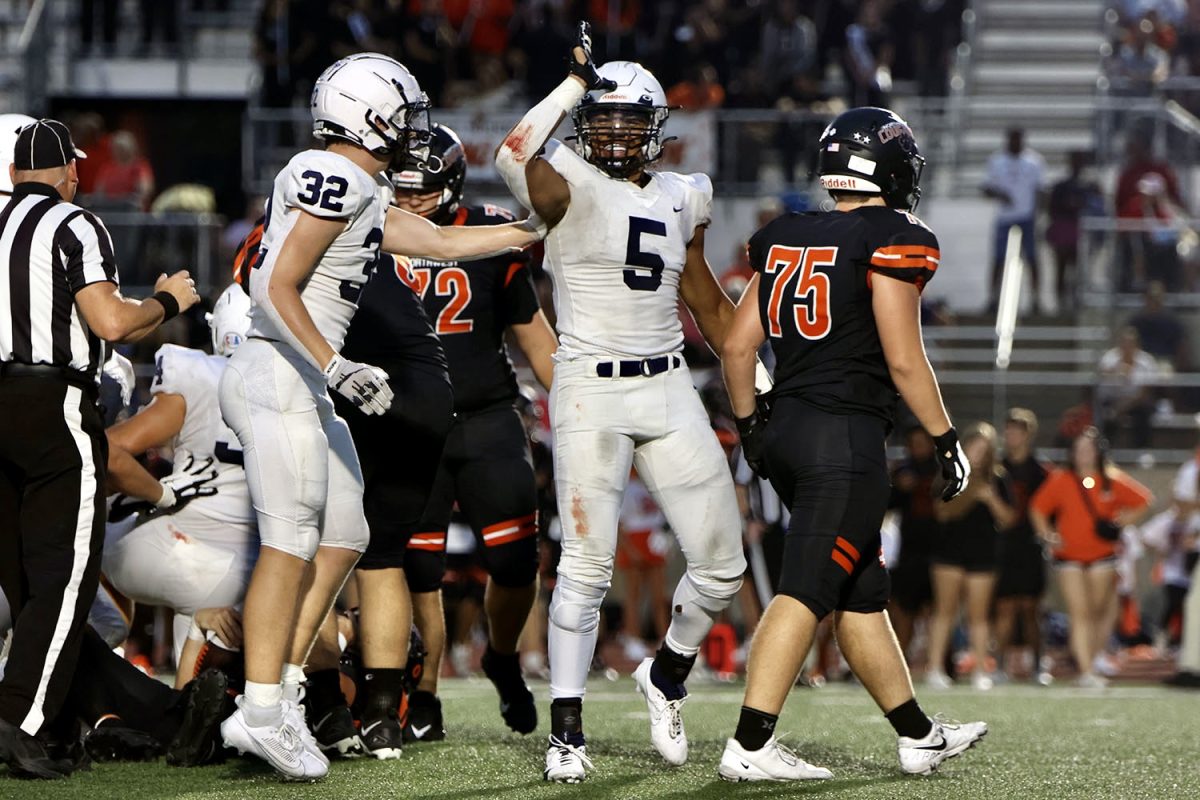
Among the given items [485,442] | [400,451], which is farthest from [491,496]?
[400,451]

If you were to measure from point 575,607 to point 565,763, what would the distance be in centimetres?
46

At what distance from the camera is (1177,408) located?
13.2 metres

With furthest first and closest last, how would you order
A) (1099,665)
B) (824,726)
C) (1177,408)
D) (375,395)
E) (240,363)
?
(1177,408), (1099,665), (824,726), (240,363), (375,395)

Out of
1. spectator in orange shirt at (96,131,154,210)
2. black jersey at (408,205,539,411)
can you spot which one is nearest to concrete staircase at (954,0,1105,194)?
spectator in orange shirt at (96,131,154,210)

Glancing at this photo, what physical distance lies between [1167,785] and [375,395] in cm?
256

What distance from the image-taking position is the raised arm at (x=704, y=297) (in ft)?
18.4

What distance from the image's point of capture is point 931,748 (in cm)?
533

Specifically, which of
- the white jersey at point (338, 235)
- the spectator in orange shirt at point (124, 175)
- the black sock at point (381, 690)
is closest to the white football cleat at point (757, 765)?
the black sock at point (381, 690)

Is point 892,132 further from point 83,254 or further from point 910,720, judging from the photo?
point 83,254

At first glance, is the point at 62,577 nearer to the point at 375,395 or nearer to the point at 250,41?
the point at 375,395

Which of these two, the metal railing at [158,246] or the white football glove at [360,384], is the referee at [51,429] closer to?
the white football glove at [360,384]

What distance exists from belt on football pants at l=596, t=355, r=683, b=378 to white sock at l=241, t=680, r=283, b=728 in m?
1.30

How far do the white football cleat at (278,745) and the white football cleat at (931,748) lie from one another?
5.59ft

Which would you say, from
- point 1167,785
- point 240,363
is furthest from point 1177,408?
point 240,363
